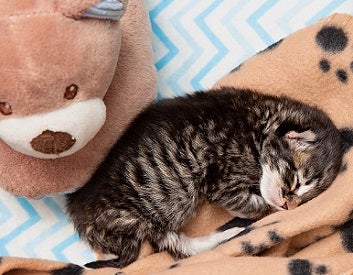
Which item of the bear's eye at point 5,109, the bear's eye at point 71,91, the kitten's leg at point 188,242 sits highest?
the bear's eye at point 5,109

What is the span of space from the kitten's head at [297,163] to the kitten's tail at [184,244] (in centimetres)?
18

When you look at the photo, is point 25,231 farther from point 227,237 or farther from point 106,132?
point 227,237

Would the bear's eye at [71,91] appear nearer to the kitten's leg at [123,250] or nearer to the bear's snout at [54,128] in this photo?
the bear's snout at [54,128]

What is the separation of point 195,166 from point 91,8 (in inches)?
22.4

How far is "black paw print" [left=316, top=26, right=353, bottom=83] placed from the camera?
1.70 m

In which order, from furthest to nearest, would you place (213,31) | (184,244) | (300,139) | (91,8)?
(213,31) < (184,244) < (300,139) < (91,8)

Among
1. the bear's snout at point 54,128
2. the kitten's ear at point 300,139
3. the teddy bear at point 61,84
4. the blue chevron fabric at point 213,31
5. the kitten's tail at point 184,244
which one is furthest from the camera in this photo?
the blue chevron fabric at point 213,31

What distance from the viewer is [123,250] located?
1644 mm

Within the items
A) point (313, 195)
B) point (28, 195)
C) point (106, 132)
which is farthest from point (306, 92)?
point (28, 195)

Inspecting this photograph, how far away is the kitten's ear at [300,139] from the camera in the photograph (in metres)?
1.58

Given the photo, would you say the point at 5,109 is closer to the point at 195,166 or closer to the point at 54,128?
the point at 54,128

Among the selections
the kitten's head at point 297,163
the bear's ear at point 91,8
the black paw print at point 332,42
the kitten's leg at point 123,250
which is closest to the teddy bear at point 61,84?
the bear's ear at point 91,8

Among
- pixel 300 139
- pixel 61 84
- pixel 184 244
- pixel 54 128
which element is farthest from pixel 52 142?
pixel 300 139

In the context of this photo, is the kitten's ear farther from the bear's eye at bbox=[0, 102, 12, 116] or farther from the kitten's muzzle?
the bear's eye at bbox=[0, 102, 12, 116]
